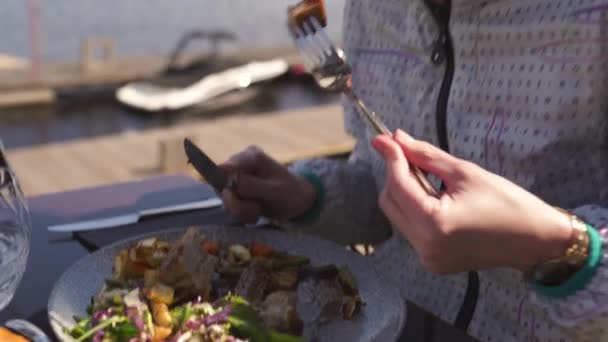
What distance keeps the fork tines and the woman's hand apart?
0.79ft

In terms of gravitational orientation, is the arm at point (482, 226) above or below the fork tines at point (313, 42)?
below

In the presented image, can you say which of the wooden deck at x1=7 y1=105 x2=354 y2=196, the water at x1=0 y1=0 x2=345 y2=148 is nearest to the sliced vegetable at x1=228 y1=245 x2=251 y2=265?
the wooden deck at x1=7 y1=105 x2=354 y2=196

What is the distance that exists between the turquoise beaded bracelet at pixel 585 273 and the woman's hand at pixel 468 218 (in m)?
0.03

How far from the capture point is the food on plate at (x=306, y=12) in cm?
96

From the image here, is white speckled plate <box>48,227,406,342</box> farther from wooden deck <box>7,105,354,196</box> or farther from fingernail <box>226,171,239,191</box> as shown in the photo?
wooden deck <box>7,105,354,196</box>

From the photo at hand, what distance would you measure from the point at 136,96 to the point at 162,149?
2.84 m

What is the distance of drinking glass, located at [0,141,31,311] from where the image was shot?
74 cm

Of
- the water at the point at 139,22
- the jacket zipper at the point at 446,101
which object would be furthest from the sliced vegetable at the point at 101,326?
the water at the point at 139,22

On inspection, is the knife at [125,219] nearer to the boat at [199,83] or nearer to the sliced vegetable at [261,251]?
the sliced vegetable at [261,251]

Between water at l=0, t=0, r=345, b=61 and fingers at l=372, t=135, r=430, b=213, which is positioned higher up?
fingers at l=372, t=135, r=430, b=213

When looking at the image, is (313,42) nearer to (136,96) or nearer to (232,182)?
(232,182)

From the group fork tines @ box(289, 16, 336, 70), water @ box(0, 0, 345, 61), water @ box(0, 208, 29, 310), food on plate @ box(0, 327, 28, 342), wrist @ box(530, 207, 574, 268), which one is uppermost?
fork tines @ box(289, 16, 336, 70)

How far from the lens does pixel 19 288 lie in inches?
35.8

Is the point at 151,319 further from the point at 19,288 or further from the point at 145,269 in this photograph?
the point at 19,288
